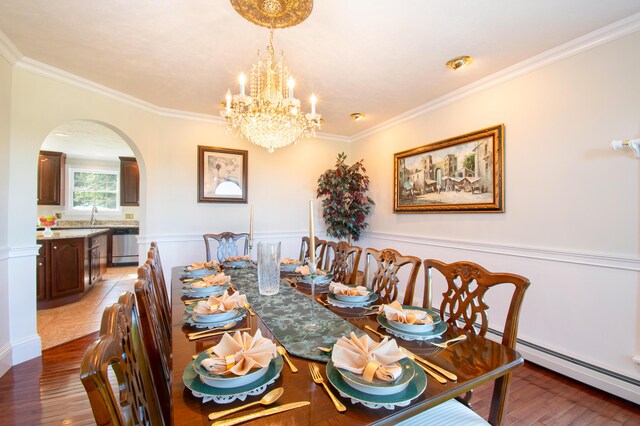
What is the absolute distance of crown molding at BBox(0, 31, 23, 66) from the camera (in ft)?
6.92

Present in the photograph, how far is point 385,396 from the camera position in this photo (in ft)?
2.50

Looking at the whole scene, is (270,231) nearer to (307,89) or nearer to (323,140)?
(323,140)

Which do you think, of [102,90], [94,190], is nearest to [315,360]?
[102,90]

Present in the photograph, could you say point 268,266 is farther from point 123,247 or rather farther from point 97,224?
Result: point 97,224

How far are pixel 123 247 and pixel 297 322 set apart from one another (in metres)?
6.42

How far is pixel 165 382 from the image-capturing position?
105 centimetres

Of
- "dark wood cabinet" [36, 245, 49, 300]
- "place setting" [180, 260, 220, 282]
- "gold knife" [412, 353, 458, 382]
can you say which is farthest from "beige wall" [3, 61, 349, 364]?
"gold knife" [412, 353, 458, 382]

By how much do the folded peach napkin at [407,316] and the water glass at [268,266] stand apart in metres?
0.59

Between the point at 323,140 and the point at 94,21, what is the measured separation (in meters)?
3.07

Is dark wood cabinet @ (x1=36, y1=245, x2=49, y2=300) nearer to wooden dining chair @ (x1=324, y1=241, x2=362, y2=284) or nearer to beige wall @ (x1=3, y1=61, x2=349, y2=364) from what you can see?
beige wall @ (x1=3, y1=61, x2=349, y2=364)

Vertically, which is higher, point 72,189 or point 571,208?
point 72,189

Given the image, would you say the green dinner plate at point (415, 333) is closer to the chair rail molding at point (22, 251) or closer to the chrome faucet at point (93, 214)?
the chair rail molding at point (22, 251)

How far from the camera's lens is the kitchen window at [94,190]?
6.39m

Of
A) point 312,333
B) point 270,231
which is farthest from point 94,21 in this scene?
point 270,231
